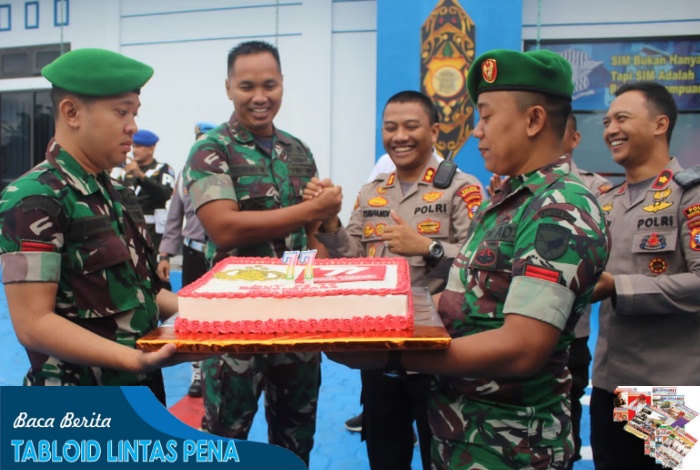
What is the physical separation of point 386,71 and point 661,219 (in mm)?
6765

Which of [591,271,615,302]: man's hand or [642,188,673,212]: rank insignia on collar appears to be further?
[642,188,673,212]: rank insignia on collar

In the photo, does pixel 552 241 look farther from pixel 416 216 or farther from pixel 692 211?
pixel 416 216

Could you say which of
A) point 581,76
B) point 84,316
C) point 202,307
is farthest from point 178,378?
point 581,76

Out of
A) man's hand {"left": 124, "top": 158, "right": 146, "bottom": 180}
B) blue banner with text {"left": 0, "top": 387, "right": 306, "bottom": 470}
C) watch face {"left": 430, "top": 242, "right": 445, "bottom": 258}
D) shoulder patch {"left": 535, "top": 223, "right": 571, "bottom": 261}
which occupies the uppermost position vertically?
man's hand {"left": 124, "top": 158, "right": 146, "bottom": 180}

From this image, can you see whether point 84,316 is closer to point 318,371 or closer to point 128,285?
point 128,285

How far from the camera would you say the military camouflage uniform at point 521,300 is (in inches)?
56.6

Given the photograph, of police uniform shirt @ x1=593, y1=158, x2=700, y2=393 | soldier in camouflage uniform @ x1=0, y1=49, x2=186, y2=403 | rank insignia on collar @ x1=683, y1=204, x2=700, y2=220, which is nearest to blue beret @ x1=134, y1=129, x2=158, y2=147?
soldier in camouflage uniform @ x1=0, y1=49, x2=186, y2=403

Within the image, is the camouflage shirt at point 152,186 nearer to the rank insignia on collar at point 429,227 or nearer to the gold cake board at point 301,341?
the rank insignia on collar at point 429,227

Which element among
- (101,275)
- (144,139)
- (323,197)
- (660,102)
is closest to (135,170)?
(144,139)

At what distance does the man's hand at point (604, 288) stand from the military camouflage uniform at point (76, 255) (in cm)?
158

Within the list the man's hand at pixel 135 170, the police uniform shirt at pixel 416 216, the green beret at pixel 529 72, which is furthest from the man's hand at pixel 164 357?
the man's hand at pixel 135 170

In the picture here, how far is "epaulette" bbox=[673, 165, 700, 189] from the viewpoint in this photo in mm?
2316

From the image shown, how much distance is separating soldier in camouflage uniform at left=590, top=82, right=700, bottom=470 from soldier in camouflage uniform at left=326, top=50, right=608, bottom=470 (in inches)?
28.8

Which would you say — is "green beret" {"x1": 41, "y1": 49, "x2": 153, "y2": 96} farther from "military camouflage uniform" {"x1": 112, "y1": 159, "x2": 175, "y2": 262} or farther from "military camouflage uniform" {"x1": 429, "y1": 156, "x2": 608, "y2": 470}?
"military camouflage uniform" {"x1": 112, "y1": 159, "x2": 175, "y2": 262}
